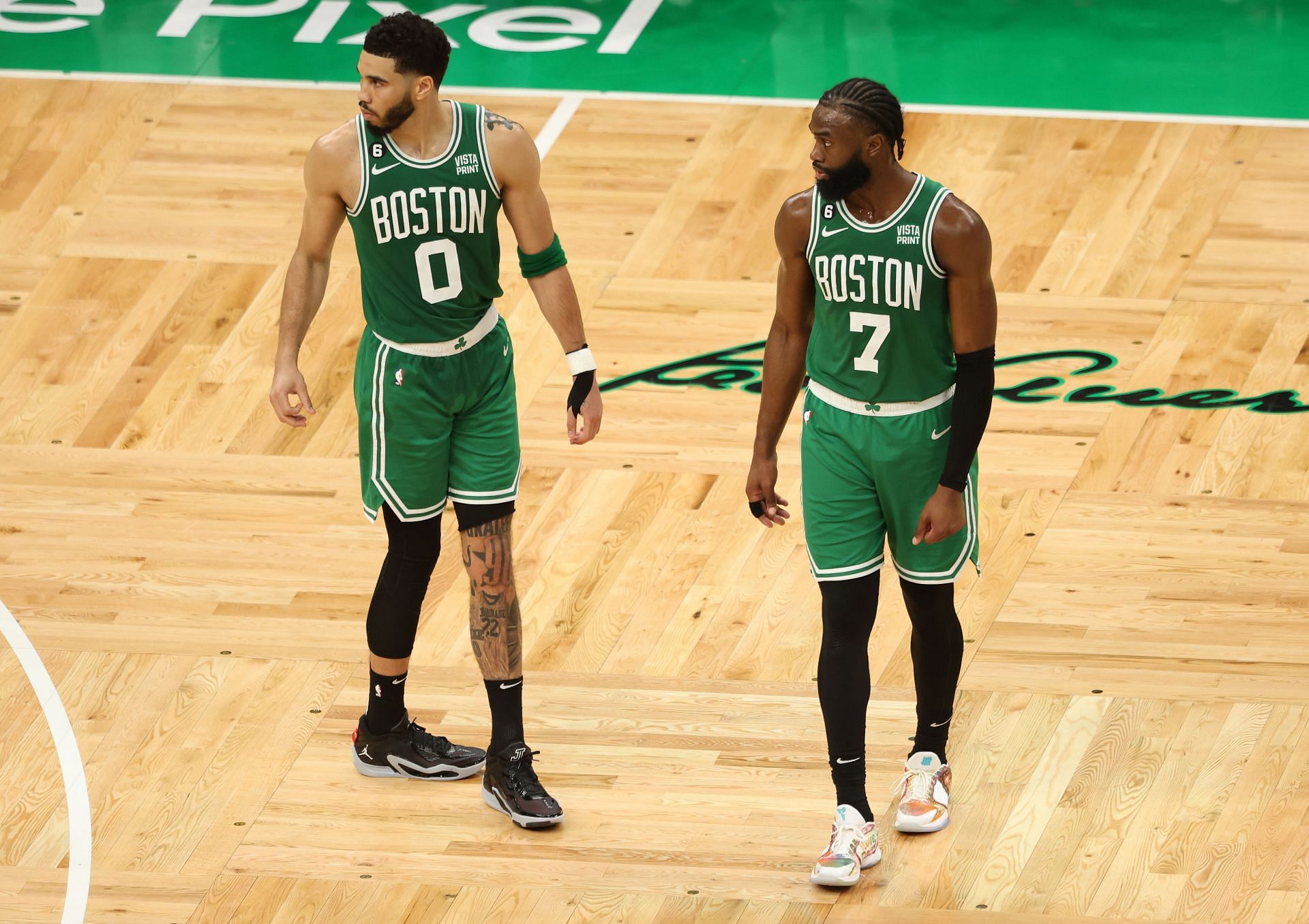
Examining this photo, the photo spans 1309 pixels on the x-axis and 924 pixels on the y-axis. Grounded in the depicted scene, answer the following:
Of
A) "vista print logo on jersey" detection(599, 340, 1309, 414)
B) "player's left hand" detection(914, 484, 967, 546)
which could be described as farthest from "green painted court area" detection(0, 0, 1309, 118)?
"player's left hand" detection(914, 484, 967, 546)

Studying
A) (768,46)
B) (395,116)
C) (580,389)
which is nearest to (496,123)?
(395,116)

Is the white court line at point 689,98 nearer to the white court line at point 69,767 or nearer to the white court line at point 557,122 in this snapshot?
the white court line at point 557,122

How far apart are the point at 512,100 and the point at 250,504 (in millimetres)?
3817

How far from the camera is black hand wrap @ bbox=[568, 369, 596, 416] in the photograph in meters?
5.71

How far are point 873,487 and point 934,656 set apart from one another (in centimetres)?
50

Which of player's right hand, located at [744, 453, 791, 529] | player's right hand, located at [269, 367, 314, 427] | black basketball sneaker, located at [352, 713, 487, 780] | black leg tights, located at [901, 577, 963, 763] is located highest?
player's right hand, located at [269, 367, 314, 427]

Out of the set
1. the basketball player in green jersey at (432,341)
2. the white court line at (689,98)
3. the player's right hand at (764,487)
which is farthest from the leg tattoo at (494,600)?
the white court line at (689,98)

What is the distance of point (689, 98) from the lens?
10.9m

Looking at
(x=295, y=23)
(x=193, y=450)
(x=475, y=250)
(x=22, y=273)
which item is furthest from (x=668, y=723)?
(x=295, y=23)

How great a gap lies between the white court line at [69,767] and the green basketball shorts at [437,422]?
1076mm

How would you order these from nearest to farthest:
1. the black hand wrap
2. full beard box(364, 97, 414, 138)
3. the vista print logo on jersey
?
full beard box(364, 97, 414, 138)
the black hand wrap
the vista print logo on jersey

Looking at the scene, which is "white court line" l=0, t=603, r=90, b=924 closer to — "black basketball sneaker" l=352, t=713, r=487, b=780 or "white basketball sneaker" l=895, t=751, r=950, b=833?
"black basketball sneaker" l=352, t=713, r=487, b=780

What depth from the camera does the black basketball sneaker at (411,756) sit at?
19.6ft

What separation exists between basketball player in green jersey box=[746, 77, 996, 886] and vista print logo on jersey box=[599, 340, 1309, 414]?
240 centimetres
